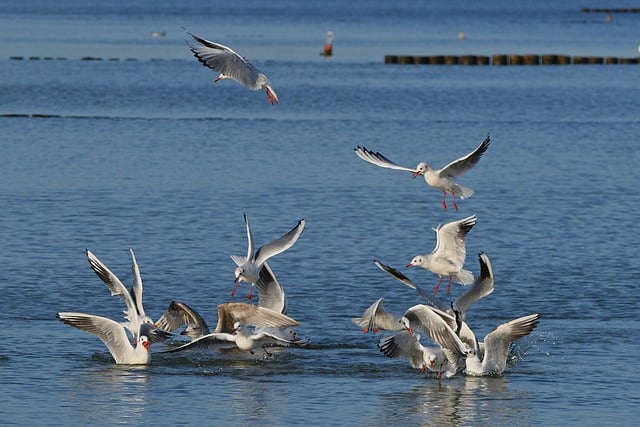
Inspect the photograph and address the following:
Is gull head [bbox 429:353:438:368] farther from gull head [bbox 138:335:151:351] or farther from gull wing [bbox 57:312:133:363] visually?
gull wing [bbox 57:312:133:363]

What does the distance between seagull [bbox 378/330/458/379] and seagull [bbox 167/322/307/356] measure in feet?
4.05

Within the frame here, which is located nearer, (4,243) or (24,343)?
(24,343)

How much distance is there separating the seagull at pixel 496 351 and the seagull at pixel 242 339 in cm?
214

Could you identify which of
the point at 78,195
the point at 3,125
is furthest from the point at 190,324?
the point at 3,125

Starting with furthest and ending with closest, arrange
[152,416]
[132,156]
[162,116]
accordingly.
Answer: [162,116] → [132,156] → [152,416]

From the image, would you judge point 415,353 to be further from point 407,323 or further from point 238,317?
point 238,317

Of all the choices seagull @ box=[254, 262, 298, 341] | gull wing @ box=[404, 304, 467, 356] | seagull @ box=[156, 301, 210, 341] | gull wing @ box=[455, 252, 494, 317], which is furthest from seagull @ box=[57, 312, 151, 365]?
gull wing @ box=[455, 252, 494, 317]

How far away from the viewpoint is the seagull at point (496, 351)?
17.2 meters

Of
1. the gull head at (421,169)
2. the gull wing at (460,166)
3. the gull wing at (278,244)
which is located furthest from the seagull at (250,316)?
the gull wing at (460,166)

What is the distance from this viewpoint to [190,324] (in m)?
19.2

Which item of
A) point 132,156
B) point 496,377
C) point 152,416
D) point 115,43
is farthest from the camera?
point 115,43

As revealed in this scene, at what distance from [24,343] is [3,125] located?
3136cm

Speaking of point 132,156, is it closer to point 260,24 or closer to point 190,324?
point 190,324

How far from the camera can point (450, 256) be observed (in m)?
19.6
